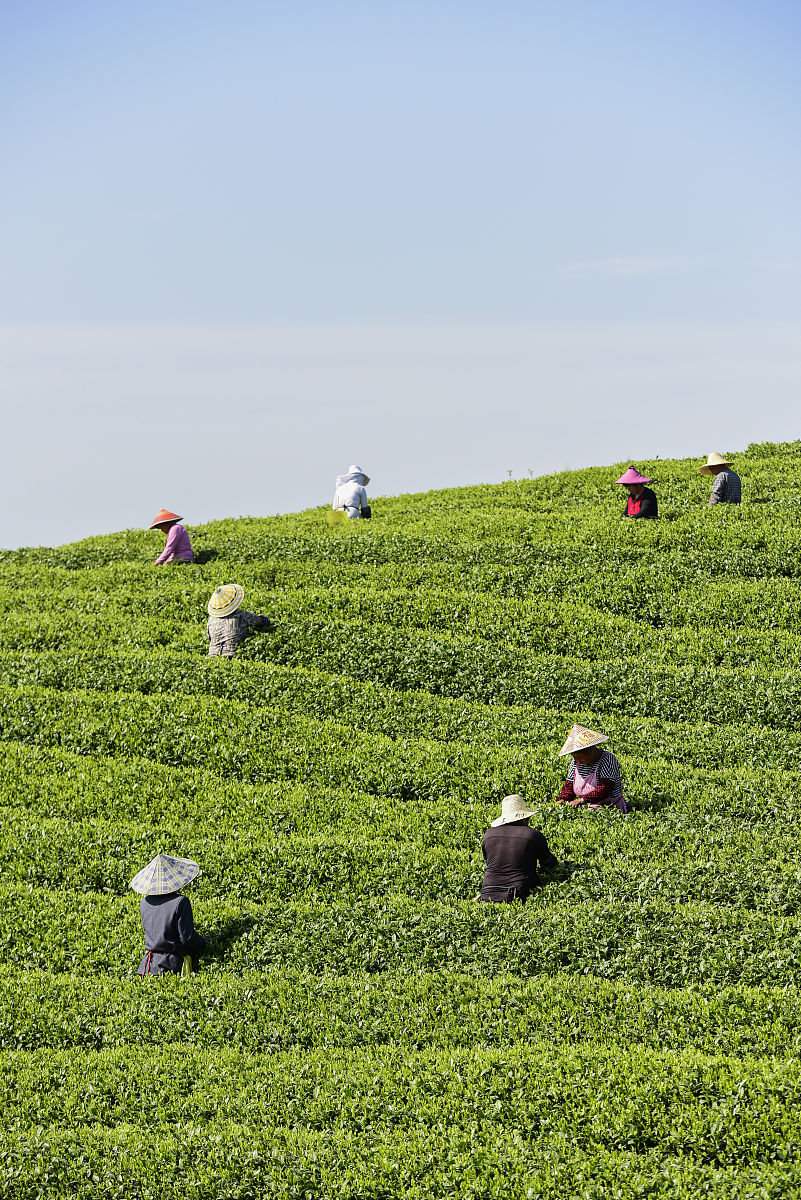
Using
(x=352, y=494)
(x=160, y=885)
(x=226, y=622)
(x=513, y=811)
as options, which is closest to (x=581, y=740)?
(x=513, y=811)

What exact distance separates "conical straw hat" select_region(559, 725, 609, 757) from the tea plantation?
96 centimetres

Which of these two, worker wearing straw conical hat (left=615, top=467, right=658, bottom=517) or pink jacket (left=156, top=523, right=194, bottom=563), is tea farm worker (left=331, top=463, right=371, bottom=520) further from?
worker wearing straw conical hat (left=615, top=467, right=658, bottom=517)

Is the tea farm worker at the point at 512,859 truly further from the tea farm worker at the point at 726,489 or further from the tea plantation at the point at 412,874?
the tea farm worker at the point at 726,489

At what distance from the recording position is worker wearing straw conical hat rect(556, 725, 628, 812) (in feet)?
47.5

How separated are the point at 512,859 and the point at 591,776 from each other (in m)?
2.71

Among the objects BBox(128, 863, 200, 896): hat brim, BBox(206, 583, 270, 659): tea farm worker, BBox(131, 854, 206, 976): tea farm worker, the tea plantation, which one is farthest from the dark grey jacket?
BBox(206, 583, 270, 659): tea farm worker

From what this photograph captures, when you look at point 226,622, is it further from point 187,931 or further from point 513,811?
point 513,811

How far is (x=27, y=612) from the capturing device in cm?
2470

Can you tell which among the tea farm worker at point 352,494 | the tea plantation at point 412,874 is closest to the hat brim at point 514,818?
the tea plantation at point 412,874

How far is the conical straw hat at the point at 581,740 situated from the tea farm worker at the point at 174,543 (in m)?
15.8

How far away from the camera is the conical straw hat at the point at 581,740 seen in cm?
1434

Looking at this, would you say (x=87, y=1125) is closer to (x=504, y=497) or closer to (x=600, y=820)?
(x=600, y=820)

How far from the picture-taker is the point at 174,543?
27234 mm

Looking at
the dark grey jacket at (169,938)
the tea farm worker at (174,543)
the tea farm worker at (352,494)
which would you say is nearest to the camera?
the dark grey jacket at (169,938)
